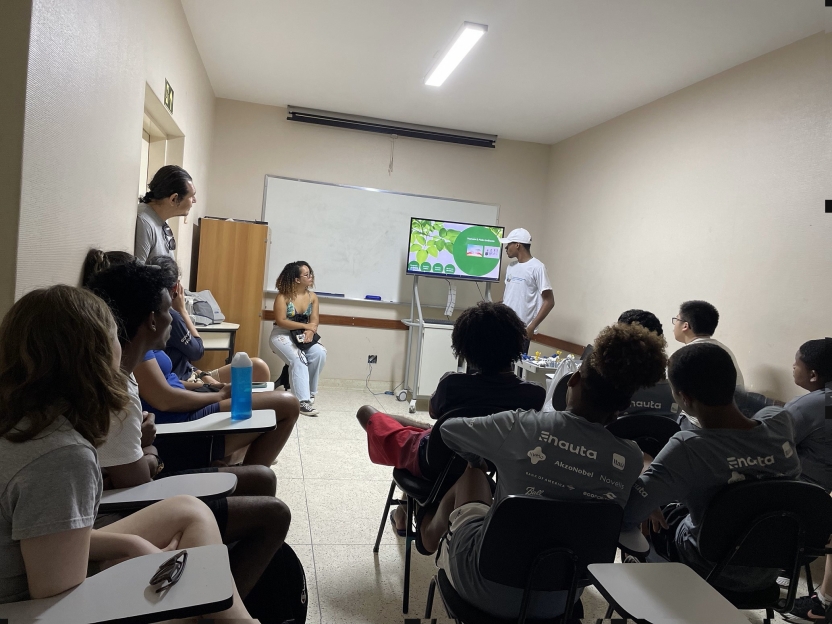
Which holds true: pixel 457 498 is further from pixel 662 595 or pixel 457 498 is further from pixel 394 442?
pixel 662 595

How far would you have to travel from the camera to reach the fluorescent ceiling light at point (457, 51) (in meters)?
3.30

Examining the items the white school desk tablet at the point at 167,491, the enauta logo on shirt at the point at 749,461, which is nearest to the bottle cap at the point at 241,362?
the white school desk tablet at the point at 167,491

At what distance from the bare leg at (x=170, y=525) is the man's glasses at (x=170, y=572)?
0.26 metres

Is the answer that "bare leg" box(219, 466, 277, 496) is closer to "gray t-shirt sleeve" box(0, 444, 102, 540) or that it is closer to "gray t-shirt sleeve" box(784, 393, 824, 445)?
"gray t-shirt sleeve" box(0, 444, 102, 540)

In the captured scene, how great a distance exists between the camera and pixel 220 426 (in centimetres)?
181

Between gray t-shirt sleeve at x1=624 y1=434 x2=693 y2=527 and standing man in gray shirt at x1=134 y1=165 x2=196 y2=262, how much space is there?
→ 2450mm

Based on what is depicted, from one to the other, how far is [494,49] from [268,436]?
289cm

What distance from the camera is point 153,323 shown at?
1.59 m

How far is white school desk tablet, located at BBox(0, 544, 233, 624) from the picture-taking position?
2.72ft

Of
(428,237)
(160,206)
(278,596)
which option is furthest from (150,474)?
(428,237)

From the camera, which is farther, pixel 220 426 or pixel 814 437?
pixel 814 437

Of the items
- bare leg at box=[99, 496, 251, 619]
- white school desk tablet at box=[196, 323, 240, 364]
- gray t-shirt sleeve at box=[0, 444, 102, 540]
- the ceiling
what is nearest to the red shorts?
bare leg at box=[99, 496, 251, 619]

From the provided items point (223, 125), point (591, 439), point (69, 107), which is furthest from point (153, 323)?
point (223, 125)

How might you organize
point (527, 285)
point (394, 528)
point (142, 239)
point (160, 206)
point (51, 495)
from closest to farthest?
point (51, 495) < point (394, 528) < point (142, 239) < point (160, 206) < point (527, 285)
